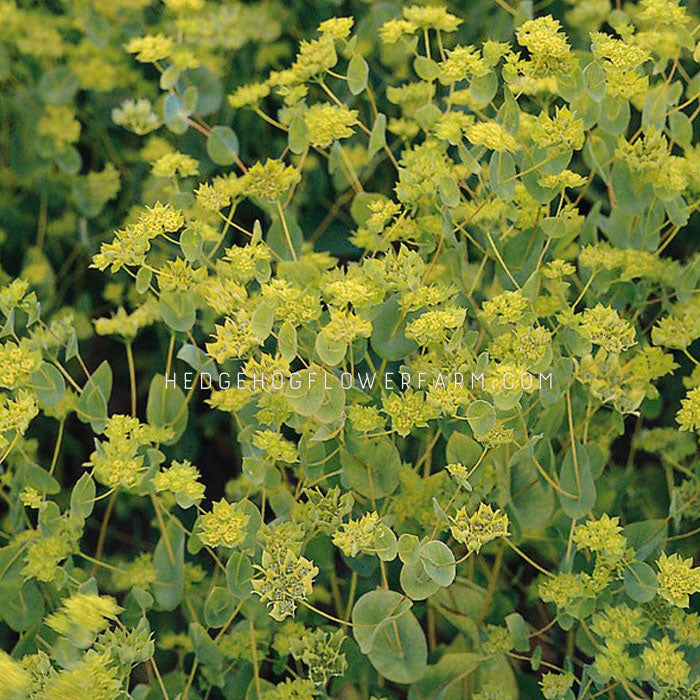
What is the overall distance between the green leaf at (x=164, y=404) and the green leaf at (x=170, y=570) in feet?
0.32

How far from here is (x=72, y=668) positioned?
2.68 feet

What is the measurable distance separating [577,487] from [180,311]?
0.40m

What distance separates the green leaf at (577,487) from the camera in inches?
38.6

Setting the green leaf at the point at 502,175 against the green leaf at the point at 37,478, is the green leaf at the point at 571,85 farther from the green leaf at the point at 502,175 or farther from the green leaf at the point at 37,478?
the green leaf at the point at 37,478

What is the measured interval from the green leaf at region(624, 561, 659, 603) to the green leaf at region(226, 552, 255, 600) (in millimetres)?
324

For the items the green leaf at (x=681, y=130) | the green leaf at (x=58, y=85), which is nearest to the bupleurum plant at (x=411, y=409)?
the green leaf at (x=681, y=130)

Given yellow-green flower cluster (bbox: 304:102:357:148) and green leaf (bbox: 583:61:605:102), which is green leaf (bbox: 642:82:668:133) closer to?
green leaf (bbox: 583:61:605:102)

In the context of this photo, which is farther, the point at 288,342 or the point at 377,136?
the point at 377,136

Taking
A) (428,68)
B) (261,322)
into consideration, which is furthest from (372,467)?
(428,68)

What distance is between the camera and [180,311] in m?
0.98

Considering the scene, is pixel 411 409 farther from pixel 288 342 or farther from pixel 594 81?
pixel 594 81

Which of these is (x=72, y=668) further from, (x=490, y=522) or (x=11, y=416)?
(x=490, y=522)

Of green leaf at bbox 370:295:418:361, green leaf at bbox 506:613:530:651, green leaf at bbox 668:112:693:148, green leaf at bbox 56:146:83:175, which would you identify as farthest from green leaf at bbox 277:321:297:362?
green leaf at bbox 56:146:83:175

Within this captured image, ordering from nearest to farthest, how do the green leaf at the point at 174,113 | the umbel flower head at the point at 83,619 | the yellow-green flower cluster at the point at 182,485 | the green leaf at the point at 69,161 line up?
the umbel flower head at the point at 83,619, the yellow-green flower cluster at the point at 182,485, the green leaf at the point at 174,113, the green leaf at the point at 69,161
